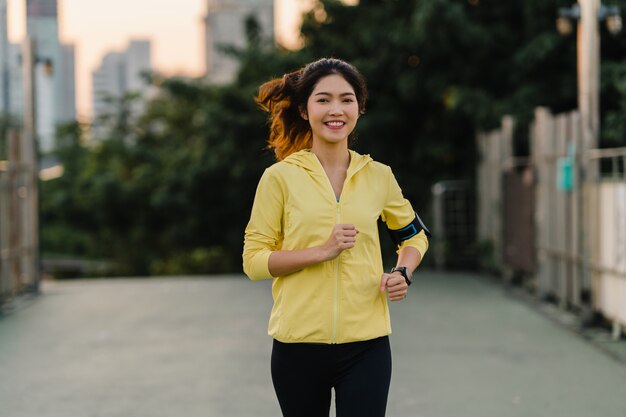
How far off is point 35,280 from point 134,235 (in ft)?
38.2

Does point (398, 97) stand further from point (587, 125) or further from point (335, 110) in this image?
point (335, 110)

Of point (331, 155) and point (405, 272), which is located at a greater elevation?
point (331, 155)

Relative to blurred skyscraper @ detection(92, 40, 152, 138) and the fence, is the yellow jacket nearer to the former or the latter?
the fence

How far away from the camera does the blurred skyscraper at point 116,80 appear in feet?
115

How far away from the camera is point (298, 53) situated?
61.2ft

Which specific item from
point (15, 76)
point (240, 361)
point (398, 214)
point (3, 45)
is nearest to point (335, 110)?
point (398, 214)

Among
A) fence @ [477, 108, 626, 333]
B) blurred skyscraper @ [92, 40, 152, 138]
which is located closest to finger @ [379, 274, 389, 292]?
fence @ [477, 108, 626, 333]

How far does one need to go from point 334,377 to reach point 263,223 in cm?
56

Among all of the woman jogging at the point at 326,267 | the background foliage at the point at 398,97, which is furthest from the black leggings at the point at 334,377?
the background foliage at the point at 398,97

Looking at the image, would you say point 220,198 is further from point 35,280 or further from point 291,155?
point 291,155

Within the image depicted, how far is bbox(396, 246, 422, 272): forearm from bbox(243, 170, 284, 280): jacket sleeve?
1.44 feet

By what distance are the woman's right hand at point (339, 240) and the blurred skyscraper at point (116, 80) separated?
28.4 metres

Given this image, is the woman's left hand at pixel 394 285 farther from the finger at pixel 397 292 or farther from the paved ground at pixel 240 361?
the paved ground at pixel 240 361

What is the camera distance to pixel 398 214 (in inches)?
134
